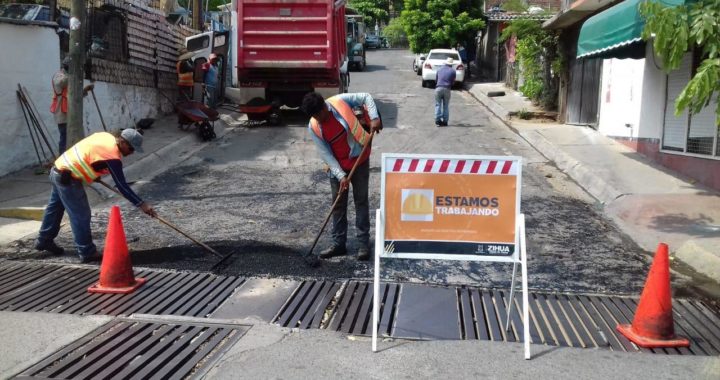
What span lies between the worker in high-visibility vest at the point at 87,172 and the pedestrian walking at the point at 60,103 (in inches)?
173

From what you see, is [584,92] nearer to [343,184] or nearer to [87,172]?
[343,184]

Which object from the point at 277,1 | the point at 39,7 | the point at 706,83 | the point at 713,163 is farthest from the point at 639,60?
the point at 39,7

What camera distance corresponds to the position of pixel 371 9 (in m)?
53.9

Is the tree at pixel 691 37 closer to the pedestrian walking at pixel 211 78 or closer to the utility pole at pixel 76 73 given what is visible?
the utility pole at pixel 76 73

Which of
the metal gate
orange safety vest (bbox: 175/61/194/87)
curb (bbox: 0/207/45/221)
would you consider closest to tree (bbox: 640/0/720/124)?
curb (bbox: 0/207/45/221)

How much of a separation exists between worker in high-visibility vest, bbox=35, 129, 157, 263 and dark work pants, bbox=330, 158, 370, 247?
1739mm

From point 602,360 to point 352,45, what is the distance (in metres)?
29.6

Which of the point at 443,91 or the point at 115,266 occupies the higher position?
the point at 443,91

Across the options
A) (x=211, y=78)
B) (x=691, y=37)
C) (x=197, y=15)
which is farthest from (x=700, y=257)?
(x=197, y=15)

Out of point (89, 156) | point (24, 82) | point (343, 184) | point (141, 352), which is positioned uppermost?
point (24, 82)

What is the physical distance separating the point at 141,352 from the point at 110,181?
6.06 metres

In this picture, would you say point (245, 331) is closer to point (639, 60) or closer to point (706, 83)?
point (706, 83)

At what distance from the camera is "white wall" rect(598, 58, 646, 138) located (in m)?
11.7

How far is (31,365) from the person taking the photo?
402 centimetres
